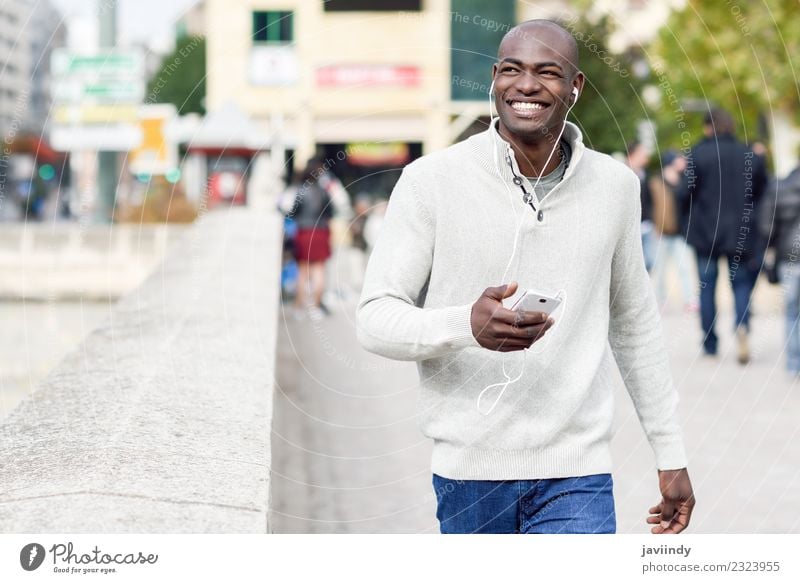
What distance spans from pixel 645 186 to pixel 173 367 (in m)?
10.5

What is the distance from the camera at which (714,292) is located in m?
11.6

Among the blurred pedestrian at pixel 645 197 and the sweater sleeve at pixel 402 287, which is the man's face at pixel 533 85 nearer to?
the sweater sleeve at pixel 402 287

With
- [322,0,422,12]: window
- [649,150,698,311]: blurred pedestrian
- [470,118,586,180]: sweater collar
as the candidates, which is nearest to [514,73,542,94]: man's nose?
[470,118,586,180]: sweater collar

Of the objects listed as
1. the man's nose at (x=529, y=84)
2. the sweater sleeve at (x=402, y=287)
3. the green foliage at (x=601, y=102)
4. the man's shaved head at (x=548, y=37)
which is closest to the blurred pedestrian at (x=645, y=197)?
the green foliage at (x=601, y=102)

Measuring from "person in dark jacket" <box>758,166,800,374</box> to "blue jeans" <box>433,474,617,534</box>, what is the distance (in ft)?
24.6

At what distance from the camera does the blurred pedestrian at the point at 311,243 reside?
15477mm

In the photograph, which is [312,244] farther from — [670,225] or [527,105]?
[527,105]

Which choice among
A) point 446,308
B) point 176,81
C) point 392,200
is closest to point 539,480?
point 446,308

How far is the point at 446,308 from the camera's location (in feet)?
9.75

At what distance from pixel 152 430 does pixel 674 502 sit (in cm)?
151

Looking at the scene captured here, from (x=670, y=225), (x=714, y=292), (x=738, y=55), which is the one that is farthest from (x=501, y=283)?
(x=738, y=55)

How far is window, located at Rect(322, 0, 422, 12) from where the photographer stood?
3972 cm
